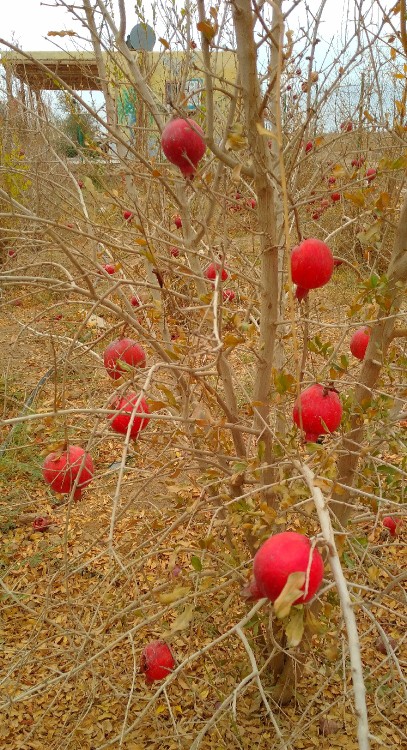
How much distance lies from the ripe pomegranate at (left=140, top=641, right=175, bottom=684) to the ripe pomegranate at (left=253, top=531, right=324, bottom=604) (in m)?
1.01

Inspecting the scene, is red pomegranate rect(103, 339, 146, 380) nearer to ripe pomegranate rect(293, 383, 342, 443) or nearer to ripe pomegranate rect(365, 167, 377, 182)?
ripe pomegranate rect(293, 383, 342, 443)

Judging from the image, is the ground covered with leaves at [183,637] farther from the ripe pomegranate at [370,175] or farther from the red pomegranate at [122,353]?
the ripe pomegranate at [370,175]

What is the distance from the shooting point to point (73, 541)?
293cm

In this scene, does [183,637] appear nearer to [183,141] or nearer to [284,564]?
[284,564]

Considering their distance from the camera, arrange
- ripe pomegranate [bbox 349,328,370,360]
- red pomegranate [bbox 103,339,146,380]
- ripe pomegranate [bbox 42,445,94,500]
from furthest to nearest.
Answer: ripe pomegranate [bbox 349,328,370,360]
red pomegranate [bbox 103,339,146,380]
ripe pomegranate [bbox 42,445,94,500]

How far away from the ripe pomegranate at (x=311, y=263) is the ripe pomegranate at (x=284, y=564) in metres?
0.66

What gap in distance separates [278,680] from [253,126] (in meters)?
1.76

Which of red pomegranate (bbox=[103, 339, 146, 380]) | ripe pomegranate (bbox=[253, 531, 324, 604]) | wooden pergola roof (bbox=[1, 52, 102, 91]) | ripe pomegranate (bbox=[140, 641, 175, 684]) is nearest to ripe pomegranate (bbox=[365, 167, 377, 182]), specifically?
red pomegranate (bbox=[103, 339, 146, 380])

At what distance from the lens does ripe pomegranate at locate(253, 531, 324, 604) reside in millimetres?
746

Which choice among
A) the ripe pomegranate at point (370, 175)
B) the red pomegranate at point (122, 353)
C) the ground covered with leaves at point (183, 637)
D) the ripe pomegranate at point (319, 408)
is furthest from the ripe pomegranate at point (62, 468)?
the ripe pomegranate at point (370, 175)

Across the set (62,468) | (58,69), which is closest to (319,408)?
(62,468)

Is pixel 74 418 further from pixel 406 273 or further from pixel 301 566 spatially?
pixel 301 566

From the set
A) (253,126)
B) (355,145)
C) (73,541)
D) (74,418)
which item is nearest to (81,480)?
(253,126)

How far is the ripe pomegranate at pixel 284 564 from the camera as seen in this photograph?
0.75 metres
